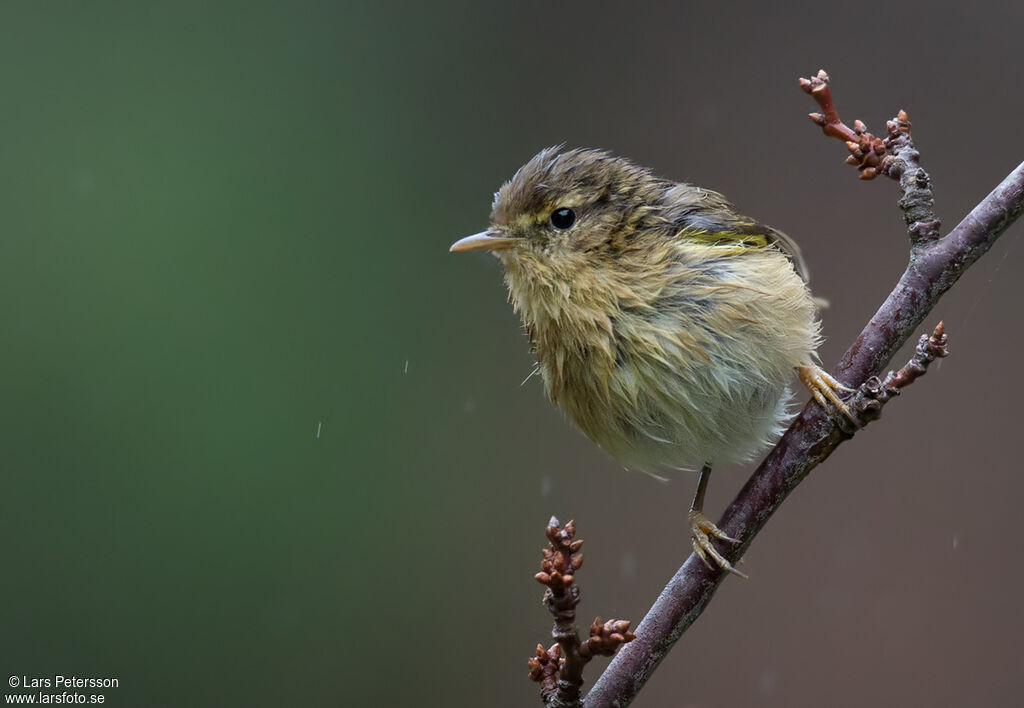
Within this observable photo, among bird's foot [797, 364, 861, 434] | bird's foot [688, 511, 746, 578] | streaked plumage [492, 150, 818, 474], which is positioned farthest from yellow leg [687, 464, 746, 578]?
bird's foot [797, 364, 861, 434]

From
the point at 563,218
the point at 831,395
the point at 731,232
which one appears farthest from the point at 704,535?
the point at 563,218

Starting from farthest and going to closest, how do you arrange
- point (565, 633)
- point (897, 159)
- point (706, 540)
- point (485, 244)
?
point (485, 244) → point (706, 540) → point (897, 159) → point (565, 633)

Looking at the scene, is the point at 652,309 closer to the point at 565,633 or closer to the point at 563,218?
the point at 563,218

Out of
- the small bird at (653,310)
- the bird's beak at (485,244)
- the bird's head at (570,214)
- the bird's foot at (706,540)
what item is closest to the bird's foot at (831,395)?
the small bird at (653,310)

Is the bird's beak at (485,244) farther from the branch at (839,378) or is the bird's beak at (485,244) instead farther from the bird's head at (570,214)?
the branch at (839,378)

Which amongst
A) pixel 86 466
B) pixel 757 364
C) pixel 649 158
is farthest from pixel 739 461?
pixel 86 466

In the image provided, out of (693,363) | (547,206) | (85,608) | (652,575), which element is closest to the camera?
(693,363)

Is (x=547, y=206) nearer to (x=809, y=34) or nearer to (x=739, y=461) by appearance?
(x=739, y=461)
